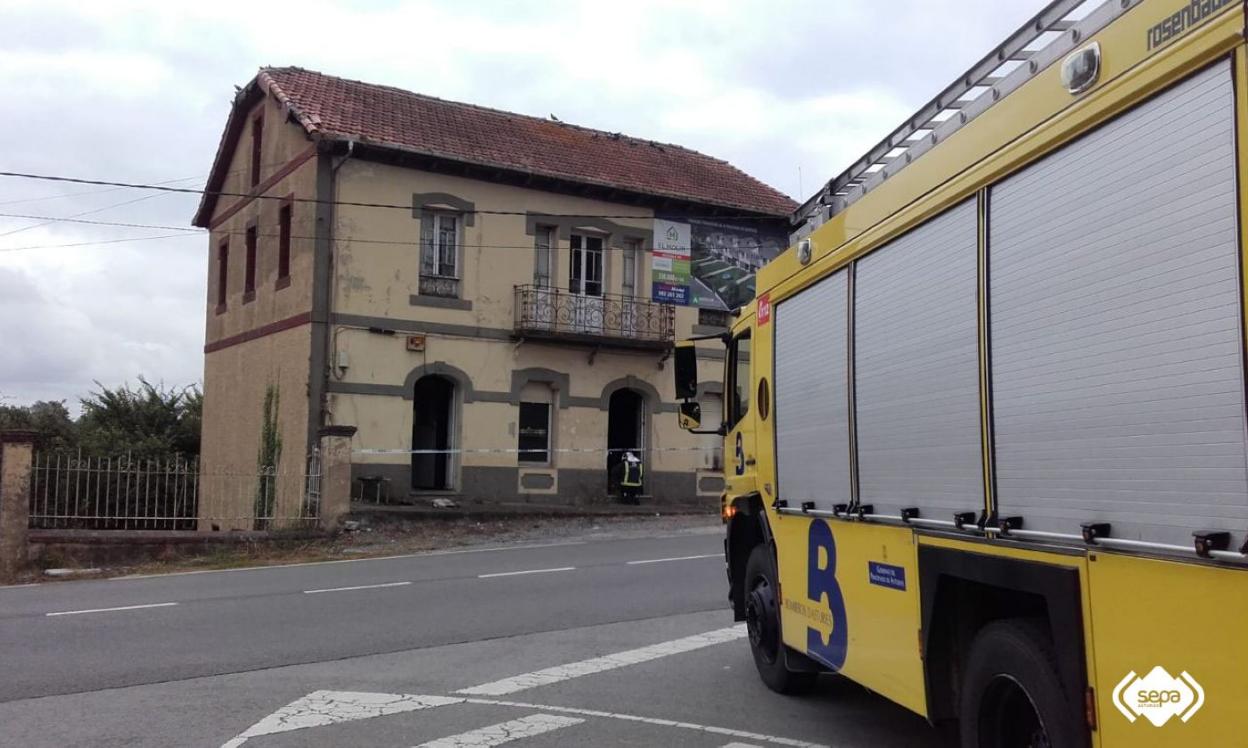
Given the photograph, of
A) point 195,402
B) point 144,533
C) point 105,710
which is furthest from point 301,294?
point 105,710

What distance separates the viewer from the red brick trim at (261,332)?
874 inches

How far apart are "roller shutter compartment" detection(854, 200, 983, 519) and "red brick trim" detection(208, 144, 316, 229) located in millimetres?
18845

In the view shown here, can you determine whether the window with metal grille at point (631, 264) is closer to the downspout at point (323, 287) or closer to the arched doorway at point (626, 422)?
the arched doorway at point (626, 422)

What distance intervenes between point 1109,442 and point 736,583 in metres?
4.60

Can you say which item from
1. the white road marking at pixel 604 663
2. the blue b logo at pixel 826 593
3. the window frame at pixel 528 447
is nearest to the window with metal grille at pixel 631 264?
the window frame at pixel 528 447

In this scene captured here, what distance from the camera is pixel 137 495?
18.3 meters

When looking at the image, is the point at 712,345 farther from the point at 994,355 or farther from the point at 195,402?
the point at 994,355

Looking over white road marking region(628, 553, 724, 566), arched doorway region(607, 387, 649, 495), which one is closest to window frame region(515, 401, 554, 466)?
arched doorway region(607, 387, 649, 495)

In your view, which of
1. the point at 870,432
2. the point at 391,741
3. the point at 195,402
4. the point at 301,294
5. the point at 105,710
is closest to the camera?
the point at 870,432

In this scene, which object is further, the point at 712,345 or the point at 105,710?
the point at 712,345

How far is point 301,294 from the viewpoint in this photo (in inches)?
878

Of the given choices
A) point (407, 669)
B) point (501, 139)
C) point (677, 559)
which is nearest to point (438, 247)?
point (501, 139)

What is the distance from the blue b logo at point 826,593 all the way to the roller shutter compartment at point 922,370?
608 mm

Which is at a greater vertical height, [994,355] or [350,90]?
[350,90]
